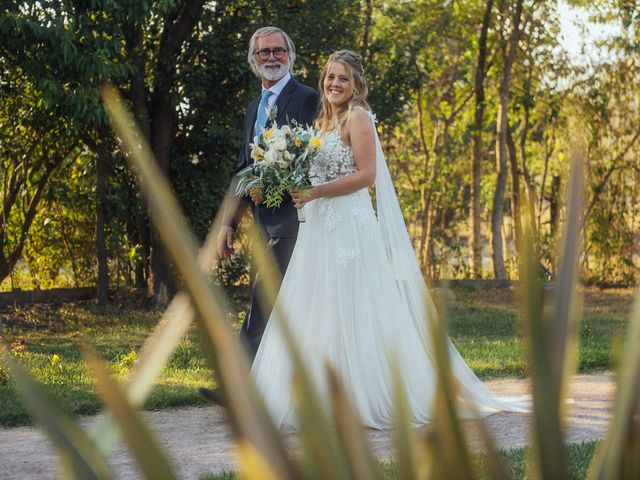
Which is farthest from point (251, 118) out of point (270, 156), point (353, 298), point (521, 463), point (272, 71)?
point (521, 463)

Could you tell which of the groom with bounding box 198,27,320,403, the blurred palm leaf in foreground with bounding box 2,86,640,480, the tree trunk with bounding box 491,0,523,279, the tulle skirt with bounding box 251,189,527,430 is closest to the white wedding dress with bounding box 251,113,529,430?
the tulle skirt with bounding box 251,189,527,430

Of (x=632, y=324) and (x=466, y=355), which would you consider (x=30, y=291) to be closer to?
(x=466, y=355)

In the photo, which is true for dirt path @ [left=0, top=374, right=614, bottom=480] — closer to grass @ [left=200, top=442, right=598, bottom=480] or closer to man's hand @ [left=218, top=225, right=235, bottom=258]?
grass @ [left=200, top=442, right=598, bottom=480]

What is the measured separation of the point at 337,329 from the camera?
5723mm

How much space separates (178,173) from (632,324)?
513 inches

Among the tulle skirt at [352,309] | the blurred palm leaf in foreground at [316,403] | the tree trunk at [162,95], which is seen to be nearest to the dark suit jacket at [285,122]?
the tulle skirt at [352,309]

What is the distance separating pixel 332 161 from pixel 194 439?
1.67m

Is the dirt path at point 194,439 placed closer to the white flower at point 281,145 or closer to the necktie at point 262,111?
the white flower at point 281,145

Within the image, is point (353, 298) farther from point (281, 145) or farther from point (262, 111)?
point (262, 111)

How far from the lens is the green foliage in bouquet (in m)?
5.73

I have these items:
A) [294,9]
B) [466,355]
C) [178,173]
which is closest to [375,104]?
[294,9]

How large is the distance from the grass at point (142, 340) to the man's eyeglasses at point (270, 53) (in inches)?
71.8

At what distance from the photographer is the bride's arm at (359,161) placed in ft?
18.7

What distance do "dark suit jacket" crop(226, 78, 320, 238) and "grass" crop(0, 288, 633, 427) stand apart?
0.91 m
